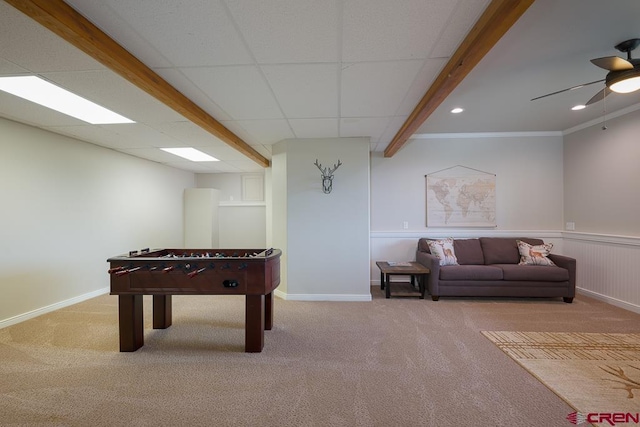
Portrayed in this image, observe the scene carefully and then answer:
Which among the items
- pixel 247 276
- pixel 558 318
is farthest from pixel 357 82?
pixel 558 318

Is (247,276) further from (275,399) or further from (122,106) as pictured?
(122,106)

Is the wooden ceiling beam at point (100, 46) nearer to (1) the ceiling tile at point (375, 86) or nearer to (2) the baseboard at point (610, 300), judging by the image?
(1) the ceiling tile at point (375, 86)

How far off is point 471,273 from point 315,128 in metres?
2.94

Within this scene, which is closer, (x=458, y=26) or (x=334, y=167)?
(x=458, y=26)

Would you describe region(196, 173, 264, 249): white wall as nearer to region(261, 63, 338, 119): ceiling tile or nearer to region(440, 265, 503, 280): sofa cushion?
region(261, 63, 338, 119): ceiling tile

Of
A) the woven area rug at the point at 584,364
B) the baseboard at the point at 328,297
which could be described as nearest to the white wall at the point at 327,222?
the baseboard at the point at 328,297

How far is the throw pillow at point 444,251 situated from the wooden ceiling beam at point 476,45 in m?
2.20

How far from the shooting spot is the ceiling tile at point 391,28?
57.9 inches

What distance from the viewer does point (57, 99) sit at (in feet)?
8.29

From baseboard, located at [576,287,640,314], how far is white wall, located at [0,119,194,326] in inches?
289

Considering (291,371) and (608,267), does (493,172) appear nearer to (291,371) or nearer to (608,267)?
(608,267)

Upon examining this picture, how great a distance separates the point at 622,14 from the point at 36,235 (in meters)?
5.92

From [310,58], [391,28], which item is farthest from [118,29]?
[391,28]

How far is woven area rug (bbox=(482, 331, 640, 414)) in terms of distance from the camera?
1.74 meters
